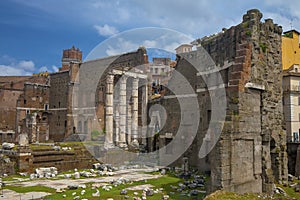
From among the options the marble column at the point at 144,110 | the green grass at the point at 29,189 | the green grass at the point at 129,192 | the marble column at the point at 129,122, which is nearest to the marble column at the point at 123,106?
the marble column at the point at 129,122

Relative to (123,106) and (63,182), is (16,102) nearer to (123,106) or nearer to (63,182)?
(123,106)

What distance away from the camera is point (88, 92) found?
46875mm

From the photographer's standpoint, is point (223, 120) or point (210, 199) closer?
point (210, 199)

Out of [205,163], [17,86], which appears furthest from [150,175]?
[17,86]

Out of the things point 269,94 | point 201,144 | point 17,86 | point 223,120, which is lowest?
point 201,144

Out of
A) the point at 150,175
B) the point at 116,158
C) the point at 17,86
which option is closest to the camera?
the point at 150,175

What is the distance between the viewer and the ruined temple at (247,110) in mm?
10914

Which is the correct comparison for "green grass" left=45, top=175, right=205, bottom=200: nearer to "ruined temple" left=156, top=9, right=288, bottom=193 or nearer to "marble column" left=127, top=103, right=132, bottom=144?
"ruined temple" left=156, top=9, right=288, bottom=193

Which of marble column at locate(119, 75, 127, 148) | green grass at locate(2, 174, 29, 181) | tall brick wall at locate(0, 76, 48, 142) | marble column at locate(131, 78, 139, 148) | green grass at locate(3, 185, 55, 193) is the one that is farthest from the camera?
tall brick wall at locate(0, 76, 48, 142)

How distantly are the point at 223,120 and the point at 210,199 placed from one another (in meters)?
3.13

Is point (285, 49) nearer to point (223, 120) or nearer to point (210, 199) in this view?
point (223, 120)

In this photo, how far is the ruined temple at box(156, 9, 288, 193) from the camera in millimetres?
10914

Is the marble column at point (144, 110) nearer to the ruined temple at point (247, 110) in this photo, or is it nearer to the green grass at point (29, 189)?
the ruined temple at point (247, 110)

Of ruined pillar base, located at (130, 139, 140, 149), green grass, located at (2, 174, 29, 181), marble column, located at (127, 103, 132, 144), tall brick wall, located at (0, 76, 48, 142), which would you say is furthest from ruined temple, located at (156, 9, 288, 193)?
tall brick wall, located at (0, 76, 48, 142)
